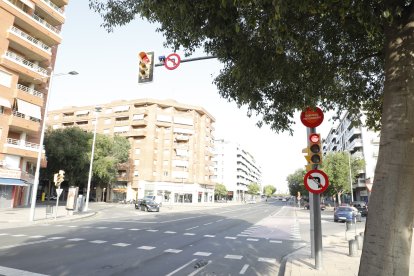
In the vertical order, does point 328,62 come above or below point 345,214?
above

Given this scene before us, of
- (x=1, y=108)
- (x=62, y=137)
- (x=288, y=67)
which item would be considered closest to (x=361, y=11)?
(x=288, y=67)

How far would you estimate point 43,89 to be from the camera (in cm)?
3578

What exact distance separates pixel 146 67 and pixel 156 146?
64.2 metres

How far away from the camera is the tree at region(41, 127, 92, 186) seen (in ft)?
152

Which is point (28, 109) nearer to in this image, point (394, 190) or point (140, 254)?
point (140, 254)

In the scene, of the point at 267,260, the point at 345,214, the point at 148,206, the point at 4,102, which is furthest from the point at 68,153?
the point at 267,260

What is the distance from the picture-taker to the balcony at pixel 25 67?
29.0 metres

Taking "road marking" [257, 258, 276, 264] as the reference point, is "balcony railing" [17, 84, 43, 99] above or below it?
above

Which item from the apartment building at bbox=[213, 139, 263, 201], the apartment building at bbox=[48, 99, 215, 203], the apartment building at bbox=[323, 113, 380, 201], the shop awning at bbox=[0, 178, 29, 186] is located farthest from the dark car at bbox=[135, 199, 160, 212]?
the apartment building at bbox=[213, 139, 263, 201]

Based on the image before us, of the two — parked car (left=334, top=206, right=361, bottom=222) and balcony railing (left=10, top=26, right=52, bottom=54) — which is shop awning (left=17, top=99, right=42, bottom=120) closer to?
balcony railing (left=10, top=26, right=52, bottom=54)

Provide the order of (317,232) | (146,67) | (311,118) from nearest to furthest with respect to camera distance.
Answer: (146,67)
(317,232)
(311,118)

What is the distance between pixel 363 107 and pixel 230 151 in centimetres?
11551

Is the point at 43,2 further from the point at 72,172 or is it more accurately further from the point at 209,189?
the point at 209,189

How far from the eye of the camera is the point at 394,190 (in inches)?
149
